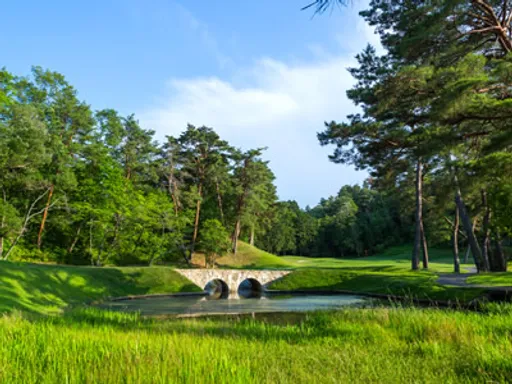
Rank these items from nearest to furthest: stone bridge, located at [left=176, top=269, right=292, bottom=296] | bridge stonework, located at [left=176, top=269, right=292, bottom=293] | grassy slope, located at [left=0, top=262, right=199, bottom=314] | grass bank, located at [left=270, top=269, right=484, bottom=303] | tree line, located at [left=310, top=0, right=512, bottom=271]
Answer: tree line, located at [left=310, top=0, right=512, bottom=271], grassy slope, located at [left=0, top=262, right=199, bottom=314], grass bank, located at [left=270, top=269, right=484, bottom=303], bridge stonework, located at [left=176, top=269, right=292, bottom=293], stone bridge, located at [left=176, top=269, right=292, bottom=296]

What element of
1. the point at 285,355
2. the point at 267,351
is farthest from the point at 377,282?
the point at 285,355

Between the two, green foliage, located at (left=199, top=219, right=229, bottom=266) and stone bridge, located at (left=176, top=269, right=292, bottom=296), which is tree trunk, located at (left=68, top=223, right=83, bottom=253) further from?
stone bridge, located at (left=176, top=269, right=292, bottom=296)

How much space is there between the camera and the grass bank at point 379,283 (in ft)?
63.1

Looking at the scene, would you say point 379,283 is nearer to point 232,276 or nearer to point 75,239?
point 232,276

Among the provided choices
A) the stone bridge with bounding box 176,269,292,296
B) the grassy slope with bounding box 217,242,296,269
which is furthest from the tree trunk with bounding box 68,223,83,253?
the grassy slope with bounding box 217,242,296,269

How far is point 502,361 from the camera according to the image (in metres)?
4.86

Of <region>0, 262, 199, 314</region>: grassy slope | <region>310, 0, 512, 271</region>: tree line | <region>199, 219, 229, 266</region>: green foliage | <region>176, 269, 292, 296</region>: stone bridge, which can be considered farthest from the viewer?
<region>199, 219, 229, 266</region>: green foliage

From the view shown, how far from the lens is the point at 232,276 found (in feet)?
104

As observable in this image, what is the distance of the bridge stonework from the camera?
30562 millimetres

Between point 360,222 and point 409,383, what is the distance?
257 ft

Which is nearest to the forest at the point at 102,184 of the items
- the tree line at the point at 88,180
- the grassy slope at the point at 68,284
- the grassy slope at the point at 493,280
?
the tree line at the point at 88,180

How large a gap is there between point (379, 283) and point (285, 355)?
21.6 meters

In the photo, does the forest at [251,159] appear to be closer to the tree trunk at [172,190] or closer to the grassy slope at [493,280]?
the tree trunk at [172,190]

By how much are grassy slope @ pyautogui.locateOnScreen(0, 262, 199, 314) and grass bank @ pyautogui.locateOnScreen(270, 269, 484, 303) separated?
27.5 ft
